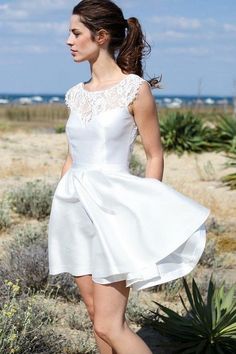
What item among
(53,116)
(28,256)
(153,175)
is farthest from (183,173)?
(53,116)

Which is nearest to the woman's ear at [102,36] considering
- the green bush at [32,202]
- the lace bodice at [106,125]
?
the lace bodice at [106,125]

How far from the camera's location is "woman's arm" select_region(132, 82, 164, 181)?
3.57 m

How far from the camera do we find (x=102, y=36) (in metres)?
3.65

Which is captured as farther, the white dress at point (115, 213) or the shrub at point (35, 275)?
the shrub at point (35, 275)

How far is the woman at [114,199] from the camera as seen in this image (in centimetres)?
343

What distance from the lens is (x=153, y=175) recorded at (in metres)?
3.64

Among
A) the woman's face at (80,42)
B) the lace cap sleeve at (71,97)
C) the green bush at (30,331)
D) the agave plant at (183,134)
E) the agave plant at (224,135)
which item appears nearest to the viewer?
the woman's face at (80,42)

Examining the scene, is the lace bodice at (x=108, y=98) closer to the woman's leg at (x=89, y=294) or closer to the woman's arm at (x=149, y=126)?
the woman's arm at (x=149, y=126)

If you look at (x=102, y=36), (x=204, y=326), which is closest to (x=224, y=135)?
(x=204, y=326)

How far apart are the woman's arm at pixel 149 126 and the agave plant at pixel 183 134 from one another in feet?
42.9

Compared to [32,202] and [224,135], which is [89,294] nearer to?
[32,202]

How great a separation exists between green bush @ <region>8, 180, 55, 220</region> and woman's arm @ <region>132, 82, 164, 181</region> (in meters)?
6.13

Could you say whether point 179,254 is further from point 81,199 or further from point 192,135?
point 192,135

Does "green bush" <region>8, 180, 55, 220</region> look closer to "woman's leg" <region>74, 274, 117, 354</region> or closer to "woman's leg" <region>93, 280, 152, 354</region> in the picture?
"woman's leg" <region>74, 274, 117, 354</region>
